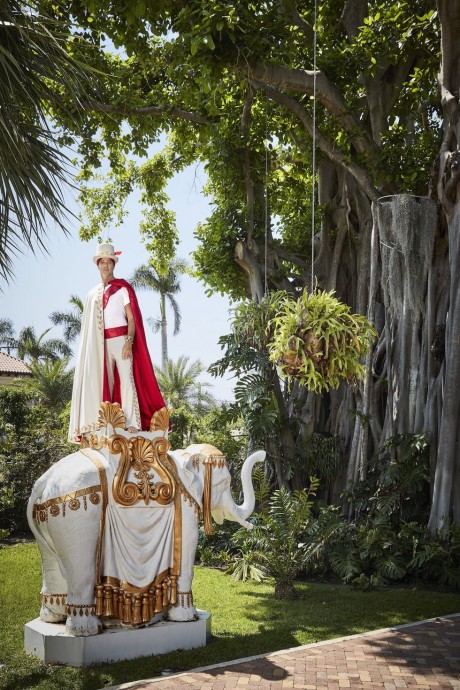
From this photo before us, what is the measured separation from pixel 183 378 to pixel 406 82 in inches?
934

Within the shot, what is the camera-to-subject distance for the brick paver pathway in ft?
18.3

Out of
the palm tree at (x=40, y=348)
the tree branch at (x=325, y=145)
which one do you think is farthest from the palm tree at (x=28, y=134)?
the palm tree at (x=40, y=348)

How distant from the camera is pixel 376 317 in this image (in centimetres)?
1186

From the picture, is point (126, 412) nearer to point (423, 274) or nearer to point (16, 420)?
point (423, 274)

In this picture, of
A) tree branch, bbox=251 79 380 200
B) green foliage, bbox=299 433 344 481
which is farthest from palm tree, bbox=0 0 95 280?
green foliage, bbox=299 433 344 481

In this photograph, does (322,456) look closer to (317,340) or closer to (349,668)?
(317,340)

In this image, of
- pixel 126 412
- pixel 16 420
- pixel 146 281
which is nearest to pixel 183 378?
pixel 146 281

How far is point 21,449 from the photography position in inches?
597

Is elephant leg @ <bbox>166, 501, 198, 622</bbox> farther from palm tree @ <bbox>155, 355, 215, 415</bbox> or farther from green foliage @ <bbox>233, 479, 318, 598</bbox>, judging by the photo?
palm tree @ <bbox>155, 355, 215, 415</bbox>

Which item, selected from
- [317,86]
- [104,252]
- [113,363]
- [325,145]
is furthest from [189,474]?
[325,145]

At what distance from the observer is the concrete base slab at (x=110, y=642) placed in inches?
238

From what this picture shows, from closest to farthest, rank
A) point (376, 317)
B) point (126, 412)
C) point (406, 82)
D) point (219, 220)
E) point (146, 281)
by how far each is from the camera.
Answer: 1. point (126, 412)
2. point (376, 317)
3. point (406, 82)
4. point (219, 220)
5. point (146, 281)

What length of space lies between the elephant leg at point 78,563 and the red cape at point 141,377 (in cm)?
101

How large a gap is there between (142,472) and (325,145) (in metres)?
6.78
